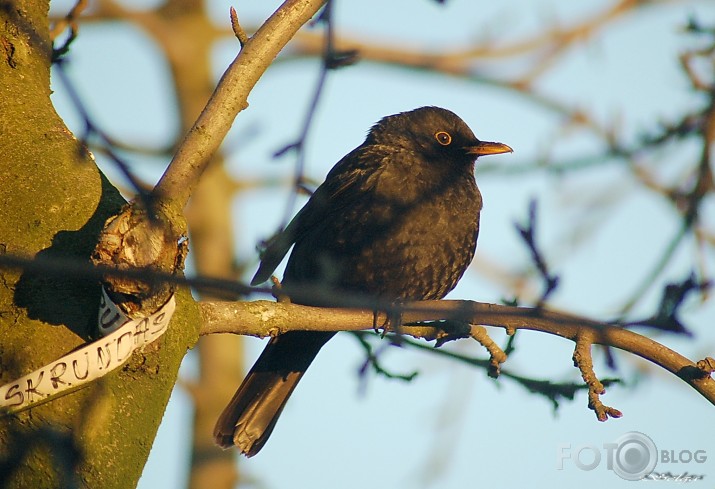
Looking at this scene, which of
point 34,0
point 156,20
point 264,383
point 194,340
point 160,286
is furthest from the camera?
point 156,20

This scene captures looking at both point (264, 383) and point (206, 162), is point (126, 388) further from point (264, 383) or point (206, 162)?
point (264, 383)

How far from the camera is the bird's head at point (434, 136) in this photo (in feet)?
18.0

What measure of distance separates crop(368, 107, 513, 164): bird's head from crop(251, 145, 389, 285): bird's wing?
0.20m

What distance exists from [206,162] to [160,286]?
0.63m

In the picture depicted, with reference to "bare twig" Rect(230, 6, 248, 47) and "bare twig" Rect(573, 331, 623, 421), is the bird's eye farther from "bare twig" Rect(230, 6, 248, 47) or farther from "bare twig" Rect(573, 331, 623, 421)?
"bare twig" Rect(573, 331, 623, 421)

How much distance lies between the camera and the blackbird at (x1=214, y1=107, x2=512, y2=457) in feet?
15.8

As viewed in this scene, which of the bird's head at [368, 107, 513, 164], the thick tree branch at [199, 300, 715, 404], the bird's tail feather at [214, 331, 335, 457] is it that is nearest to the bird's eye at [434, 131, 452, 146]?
the bird's head at [368, 107, 513, 164]

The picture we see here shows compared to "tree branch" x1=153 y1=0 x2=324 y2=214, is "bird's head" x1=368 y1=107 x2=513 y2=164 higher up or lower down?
higher up

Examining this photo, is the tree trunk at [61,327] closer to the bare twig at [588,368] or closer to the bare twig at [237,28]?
the bare twig at [237,28]

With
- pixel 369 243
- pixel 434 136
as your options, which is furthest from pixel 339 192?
pixel 434 136

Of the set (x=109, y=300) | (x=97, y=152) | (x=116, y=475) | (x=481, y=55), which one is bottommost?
(x=116, y=475)

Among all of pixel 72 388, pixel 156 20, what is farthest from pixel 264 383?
pixel 156 20

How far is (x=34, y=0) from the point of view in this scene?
11.1 feet

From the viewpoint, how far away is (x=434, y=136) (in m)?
5.62
